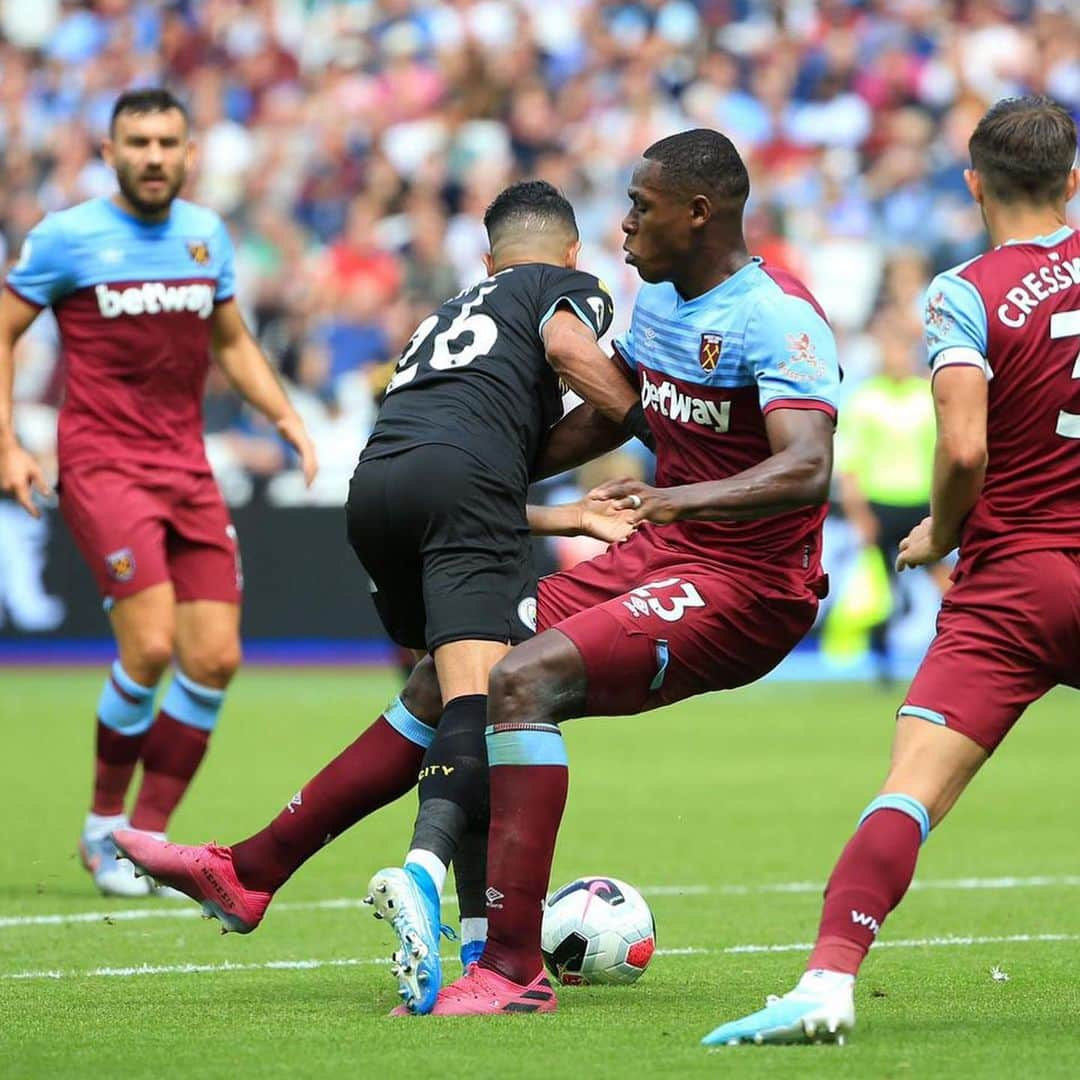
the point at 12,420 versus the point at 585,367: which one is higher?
the point at 585,367

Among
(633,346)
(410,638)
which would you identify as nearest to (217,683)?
(410,638)

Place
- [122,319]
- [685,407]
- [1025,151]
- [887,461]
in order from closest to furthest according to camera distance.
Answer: [1025,151], [685,407], [122,319], [887,461]

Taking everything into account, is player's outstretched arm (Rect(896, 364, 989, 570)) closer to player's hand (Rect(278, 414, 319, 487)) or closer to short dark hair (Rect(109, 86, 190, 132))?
player's hand (Rect(278, 414, 319, 487))

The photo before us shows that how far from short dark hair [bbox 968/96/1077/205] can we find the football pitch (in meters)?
2.01

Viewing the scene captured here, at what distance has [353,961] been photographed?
6.56 m

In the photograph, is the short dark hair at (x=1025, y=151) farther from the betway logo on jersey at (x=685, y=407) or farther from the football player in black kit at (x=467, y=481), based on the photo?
the football player in black kit at (x=467, y=481)

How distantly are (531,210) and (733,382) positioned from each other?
1006mm

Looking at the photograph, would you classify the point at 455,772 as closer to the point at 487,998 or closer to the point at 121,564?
the point at 487,998

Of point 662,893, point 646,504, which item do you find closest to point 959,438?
point 646,504

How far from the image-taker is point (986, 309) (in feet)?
16.3

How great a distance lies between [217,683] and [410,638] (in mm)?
2572

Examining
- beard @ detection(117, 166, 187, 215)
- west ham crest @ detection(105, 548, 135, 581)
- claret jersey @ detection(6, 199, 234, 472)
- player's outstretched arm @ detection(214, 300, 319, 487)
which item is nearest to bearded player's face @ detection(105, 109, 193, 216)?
beard @ detection(117, 166, 187, 215)

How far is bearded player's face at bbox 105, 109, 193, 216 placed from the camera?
8.54m

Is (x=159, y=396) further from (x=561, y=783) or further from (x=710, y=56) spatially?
(x=710, y=56)
